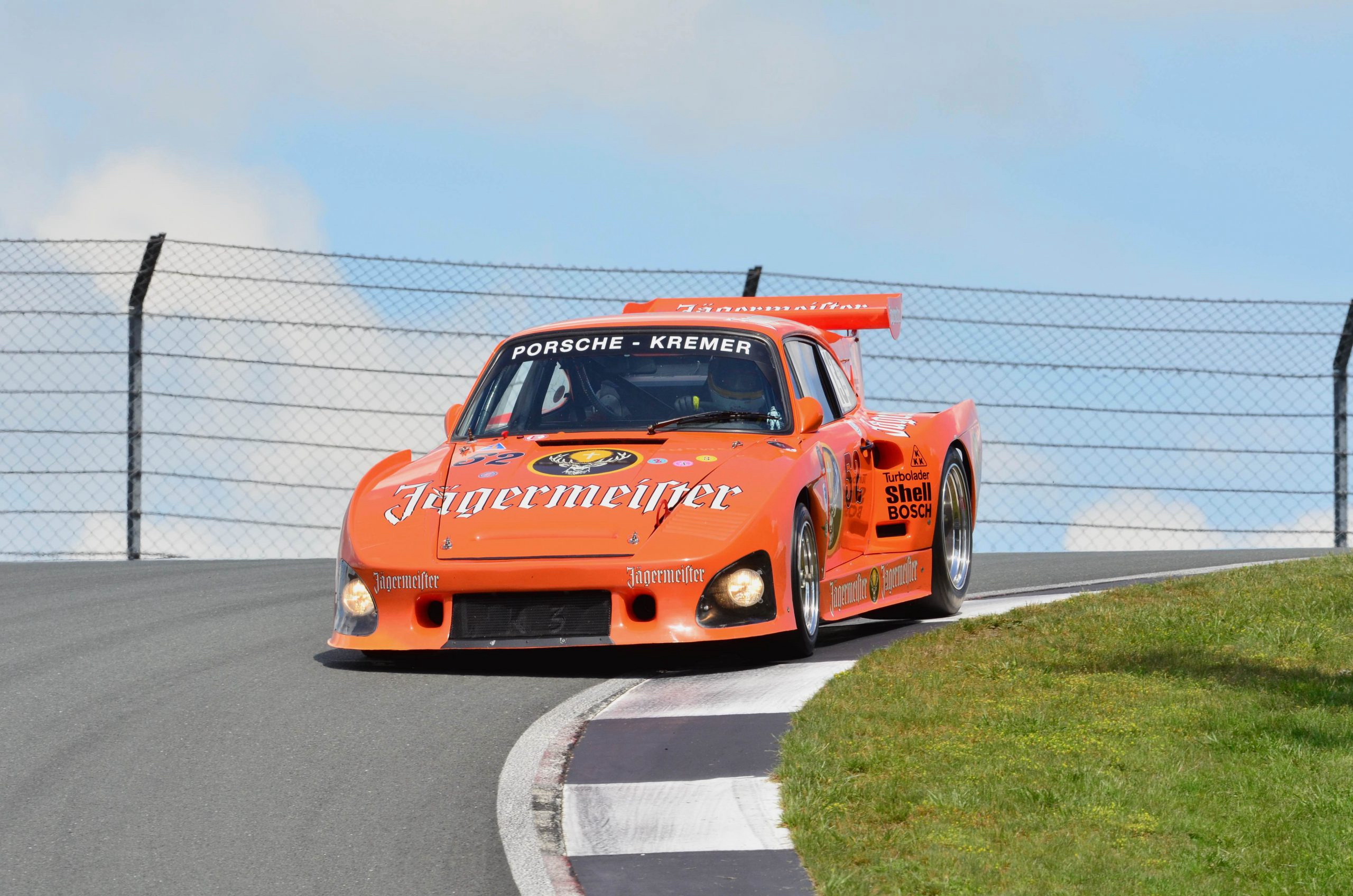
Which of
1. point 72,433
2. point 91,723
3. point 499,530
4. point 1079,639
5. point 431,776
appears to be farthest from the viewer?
point 72,433

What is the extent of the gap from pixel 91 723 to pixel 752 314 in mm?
3930

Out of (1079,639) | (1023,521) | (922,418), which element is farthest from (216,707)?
(1023,521)

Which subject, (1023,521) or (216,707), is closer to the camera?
(216,707)

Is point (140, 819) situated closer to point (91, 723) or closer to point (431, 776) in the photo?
point (431, 776)

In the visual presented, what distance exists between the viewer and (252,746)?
18.4 ft

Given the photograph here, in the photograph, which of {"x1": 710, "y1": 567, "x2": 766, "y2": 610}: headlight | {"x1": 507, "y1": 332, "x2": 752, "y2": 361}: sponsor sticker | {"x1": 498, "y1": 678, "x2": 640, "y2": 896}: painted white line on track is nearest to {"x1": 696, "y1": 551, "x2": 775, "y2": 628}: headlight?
{"x1": 710, "y1": 567, "x2": 766, "y2": 610}: headlight

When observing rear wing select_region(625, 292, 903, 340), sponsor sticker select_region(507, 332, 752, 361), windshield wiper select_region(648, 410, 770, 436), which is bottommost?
windshield wiper select_region(648, 410, 770, 436)

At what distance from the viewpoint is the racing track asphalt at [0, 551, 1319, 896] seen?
4371 mm

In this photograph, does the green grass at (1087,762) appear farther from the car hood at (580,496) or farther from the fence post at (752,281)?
the fence post at (752,281)

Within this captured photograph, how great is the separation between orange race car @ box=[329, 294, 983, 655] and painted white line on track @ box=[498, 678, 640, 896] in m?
0.52

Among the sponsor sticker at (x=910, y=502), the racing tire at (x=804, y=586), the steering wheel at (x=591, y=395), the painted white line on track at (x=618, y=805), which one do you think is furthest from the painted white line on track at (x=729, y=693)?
the sponsor sticker at (x=910, y=502)

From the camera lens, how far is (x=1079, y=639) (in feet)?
24.1

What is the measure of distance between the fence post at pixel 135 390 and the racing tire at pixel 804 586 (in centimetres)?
752

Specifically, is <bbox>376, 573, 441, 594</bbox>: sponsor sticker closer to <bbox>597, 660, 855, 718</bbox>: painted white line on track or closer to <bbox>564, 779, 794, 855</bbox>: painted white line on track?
<bbox>597, 660, 855, 718</bbox>: painted white line on track
